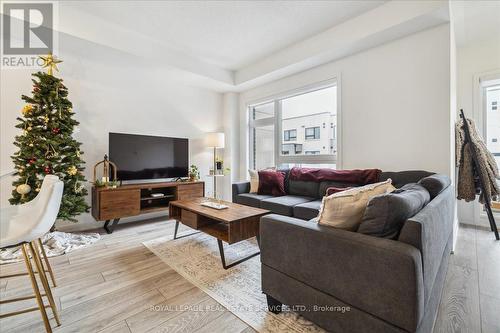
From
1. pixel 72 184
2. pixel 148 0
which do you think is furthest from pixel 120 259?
pixel 148 0

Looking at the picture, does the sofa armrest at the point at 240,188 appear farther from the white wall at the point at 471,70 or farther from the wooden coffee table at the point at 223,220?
the white wall at the point at 471,70

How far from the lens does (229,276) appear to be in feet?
6.27

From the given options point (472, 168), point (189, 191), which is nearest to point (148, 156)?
point (189, 191)

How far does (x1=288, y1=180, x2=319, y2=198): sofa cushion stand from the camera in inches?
126

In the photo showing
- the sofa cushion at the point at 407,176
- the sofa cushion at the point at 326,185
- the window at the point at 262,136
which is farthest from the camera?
the window at the point at 262,136

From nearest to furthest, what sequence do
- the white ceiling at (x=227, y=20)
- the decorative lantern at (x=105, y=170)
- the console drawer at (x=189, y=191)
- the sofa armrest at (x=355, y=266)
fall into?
1. the sofa armrest at (x=355, y=266)
2. the white ceiling at (x=227, y=20)
3. the decorative lantern at (x=105, y=170)
4. the console drawer at (x=189, y=191)

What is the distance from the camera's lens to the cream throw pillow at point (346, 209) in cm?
120

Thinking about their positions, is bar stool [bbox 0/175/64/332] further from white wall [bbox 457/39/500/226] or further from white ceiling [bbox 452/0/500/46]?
white wall [bbox 457/39/500/226]

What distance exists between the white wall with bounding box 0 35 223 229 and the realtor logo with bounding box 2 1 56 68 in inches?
5.6

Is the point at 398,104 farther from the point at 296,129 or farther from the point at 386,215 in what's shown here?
the point at 386,215

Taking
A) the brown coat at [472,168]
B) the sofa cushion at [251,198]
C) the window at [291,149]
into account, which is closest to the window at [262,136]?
the window at [291,149]

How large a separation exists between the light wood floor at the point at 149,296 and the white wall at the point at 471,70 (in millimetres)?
1074

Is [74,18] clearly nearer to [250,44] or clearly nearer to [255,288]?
[250,44]

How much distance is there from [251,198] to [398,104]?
2289 mm
